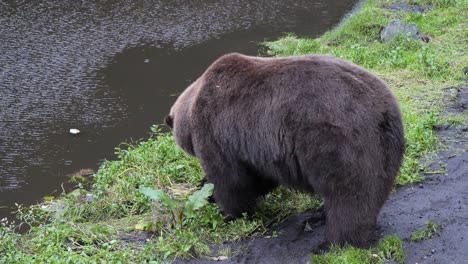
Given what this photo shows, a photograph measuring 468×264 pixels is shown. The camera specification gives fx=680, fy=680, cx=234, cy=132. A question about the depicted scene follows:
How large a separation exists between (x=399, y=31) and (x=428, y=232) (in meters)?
6.34

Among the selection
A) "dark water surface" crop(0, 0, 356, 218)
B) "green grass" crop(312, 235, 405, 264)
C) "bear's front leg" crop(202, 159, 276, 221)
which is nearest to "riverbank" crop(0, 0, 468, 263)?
"green grass" crop(312, 235, 405, 264)

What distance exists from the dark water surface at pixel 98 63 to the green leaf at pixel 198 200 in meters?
2.60

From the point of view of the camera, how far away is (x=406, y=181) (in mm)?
6219

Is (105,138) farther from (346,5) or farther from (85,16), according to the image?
(346,5)

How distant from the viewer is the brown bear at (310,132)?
4.87 m

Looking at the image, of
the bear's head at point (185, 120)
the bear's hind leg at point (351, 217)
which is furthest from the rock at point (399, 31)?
the bear's hind leg at point (351, 217)

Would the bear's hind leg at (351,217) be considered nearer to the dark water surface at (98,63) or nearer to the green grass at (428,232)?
the green grass at (428,232)

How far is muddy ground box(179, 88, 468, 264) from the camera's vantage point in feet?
16.8

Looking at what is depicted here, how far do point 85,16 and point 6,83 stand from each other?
13.1ft

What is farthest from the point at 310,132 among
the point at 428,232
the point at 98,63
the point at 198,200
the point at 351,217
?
the point at 98,63

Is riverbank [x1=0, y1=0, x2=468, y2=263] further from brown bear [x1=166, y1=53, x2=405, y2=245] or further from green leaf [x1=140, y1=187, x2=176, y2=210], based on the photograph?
brown bear [x1=166, y1=53, x2=405, y2=245]

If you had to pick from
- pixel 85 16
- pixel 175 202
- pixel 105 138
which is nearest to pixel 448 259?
pixel 175 202

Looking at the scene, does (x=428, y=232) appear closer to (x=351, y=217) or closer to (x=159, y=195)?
(x=351, y=217)

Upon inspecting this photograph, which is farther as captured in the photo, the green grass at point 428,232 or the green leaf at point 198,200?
the green leaf at point 198,200
